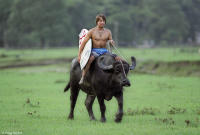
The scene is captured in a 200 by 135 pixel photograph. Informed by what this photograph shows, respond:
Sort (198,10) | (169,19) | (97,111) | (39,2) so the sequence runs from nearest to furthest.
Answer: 1. (97,111)
2. (39,2)
3. (169,19)
4. (198,10)

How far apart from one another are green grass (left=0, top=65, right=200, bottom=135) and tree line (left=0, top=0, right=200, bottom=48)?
62853 millimetres

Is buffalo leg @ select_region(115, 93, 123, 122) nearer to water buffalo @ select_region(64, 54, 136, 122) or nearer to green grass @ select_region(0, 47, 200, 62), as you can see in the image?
water buffalo @ select_region(64, 54, 136, 122)

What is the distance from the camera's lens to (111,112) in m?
16.8

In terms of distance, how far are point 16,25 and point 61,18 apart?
290 inches

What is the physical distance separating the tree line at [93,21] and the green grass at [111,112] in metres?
62.9

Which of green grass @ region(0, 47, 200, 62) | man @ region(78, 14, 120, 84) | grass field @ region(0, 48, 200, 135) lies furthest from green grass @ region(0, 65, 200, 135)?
green grass @ region(0, 47, 200, 62)

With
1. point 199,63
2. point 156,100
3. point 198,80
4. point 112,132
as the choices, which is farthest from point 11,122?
point 199,63

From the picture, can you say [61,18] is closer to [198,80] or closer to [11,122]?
[198,80]

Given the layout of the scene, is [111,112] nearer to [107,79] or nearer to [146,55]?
[107,79]

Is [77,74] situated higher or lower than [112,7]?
lower

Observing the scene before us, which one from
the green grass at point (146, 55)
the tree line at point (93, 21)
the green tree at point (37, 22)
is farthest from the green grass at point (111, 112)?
the tree line at point (93, 21)

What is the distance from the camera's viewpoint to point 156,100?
20250 millimetres

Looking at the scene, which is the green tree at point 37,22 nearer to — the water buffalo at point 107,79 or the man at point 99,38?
the man at point 99,38

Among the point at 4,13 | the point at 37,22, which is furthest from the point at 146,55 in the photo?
the point at 4,13
